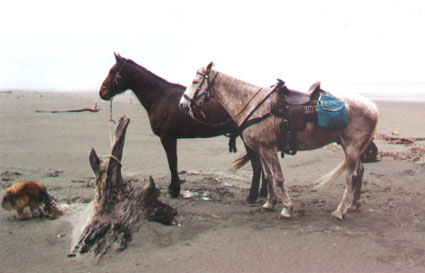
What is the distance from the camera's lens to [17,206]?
550cm

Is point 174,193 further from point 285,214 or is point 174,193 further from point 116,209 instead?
point 116,209

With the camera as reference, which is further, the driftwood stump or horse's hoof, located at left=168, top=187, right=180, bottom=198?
horse's hoof, located at left=168, top=187, right=180, bottom=198

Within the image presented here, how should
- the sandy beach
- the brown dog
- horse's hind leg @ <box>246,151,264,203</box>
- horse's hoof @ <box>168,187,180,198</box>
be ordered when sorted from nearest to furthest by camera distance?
the sandy beach, the brown dog, horse's hind leg @ <box>246,151,264,203</box>, horse's hoof @ <box>168,187,180,198</box>

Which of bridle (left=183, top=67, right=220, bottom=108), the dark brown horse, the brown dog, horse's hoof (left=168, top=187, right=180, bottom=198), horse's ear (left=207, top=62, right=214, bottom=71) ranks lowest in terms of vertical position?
horse's hoof (left=168, top=187, right=180, bottom=198)

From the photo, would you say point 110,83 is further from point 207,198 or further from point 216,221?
point 216,221

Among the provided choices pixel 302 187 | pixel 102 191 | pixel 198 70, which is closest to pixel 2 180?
pixel 102 191

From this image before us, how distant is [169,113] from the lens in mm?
7176

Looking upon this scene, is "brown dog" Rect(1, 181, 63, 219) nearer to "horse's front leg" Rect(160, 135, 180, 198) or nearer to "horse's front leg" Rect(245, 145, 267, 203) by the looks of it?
"horse's front leg" Rect(160, 135, 180, 198)

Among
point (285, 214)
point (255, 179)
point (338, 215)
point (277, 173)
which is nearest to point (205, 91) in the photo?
point (277, 173)

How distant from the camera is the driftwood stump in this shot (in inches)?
189

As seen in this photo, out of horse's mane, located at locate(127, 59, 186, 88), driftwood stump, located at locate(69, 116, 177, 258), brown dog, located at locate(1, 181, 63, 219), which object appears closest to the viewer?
driftwood stump, located at locate(69, 116, 177, 258)

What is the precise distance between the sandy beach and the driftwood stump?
134mm

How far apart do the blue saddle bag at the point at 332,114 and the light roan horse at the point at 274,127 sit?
162 millimetres

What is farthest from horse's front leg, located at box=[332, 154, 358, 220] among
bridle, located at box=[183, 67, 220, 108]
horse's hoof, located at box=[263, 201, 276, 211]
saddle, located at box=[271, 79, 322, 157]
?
bridle, located at box=[183, 67, 220, 108]
